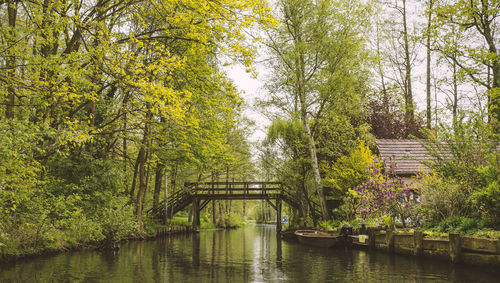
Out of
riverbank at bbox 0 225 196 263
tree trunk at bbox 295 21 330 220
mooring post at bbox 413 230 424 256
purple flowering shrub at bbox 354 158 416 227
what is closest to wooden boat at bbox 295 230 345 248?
purple flowering shrub at bbox 354 158 416 227

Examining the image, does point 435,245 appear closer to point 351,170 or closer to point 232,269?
point 232,269

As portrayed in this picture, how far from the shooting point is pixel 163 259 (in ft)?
39.4

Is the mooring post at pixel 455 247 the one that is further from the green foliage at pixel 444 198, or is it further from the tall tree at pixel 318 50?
the tall tree at pixel 318 50

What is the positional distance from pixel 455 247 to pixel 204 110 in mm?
11713

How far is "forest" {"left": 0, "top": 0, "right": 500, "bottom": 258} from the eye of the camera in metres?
9.15

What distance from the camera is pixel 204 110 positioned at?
17.7 metres

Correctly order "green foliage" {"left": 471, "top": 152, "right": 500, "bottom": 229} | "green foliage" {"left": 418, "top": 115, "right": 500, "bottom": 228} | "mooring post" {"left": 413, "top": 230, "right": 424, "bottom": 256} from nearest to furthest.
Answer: "green foliage" {"left": 471, "top": 152, "right": 500, "bottom": 229} → "green foliage" {"left": 418, "top": 115, "right": 500, "bottom": 228} → "mooring post" {"left": 413, "top": 230, "right": 424, "bottom": 256}

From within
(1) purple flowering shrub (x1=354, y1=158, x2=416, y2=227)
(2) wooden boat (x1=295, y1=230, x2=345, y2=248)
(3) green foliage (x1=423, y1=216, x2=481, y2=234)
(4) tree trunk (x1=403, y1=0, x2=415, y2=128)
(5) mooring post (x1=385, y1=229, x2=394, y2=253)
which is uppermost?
(4) tree trunk (x1=403, y1=0, x2=415, y2=128)

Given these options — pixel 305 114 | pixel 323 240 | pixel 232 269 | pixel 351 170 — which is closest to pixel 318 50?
pixel 305 114

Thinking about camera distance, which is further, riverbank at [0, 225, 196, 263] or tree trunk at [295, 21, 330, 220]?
tree trunk at [295, 21, 330, 220]

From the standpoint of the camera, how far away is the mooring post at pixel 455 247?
9945mm

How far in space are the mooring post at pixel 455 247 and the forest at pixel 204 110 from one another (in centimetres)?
71

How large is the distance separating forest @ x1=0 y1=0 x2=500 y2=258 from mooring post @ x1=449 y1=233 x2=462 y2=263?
710 mm

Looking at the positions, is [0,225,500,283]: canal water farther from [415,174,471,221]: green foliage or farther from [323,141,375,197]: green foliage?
[323,141,375,197]: green foliage
